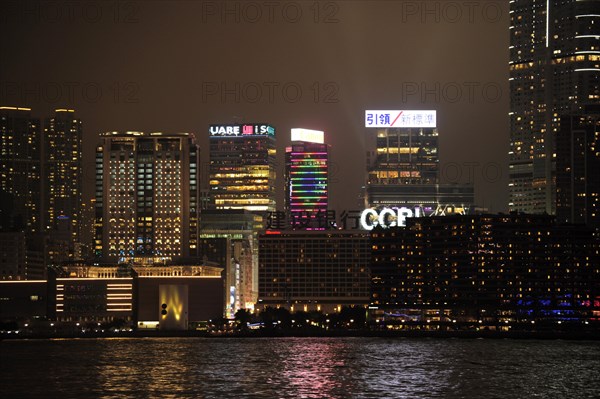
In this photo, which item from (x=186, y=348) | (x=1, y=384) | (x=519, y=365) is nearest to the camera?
(x=1, y=384)

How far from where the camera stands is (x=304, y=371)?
12794 centimetres

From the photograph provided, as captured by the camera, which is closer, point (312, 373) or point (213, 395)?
point (213, 395)

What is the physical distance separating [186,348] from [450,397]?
7833cm

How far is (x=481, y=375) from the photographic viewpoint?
123 m

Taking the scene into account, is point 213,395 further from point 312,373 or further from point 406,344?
point 406,344

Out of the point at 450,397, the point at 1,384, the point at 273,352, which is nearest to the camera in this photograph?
the point at 450,397

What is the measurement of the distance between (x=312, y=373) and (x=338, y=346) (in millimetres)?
55481

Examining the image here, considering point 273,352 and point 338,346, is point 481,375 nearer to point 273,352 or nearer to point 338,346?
point 273,352

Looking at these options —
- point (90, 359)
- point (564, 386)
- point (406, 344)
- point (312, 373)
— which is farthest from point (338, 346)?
point (564, 386)

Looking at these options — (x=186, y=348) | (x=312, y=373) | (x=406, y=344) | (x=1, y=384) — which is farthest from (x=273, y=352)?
(x=1, y=384)

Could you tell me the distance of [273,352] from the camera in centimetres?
16538

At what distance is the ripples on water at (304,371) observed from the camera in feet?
353

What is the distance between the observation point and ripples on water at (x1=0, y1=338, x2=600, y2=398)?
10762 centimetres

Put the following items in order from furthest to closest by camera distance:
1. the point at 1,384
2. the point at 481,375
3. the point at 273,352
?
the point at 273,352
the point at 481,375
the point at 1,384
